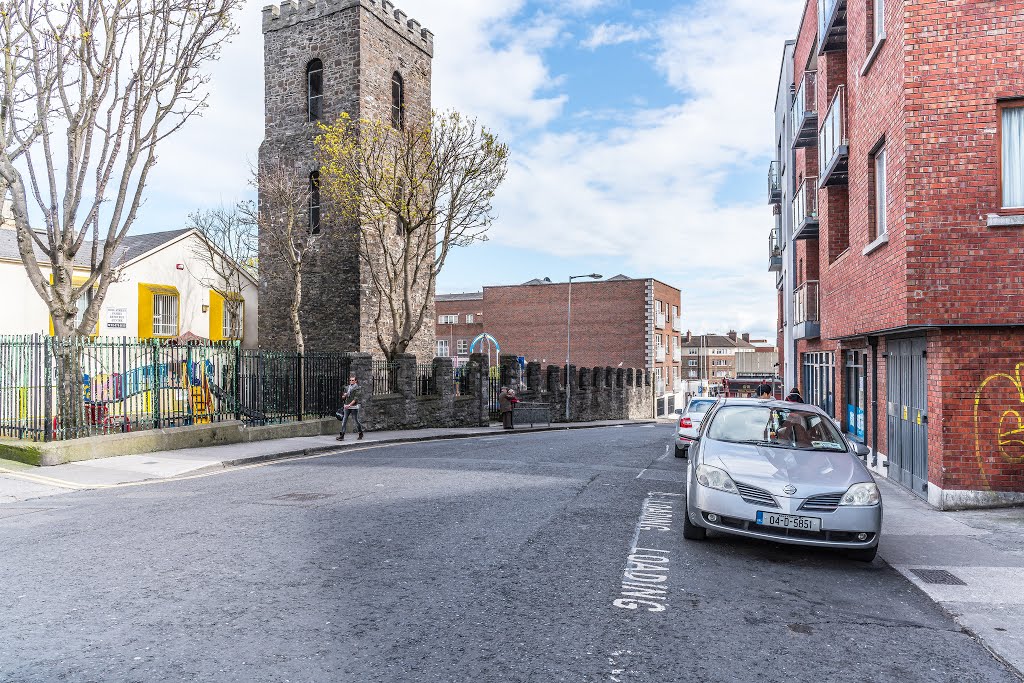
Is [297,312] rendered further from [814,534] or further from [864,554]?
[864,554]

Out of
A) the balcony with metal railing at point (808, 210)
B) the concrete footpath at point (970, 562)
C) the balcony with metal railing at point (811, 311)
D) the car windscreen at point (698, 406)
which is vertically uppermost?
the balcony with metal railing at point (808, 210)

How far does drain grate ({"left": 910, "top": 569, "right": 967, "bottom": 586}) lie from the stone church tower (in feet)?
71.3

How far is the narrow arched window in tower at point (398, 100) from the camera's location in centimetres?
2869

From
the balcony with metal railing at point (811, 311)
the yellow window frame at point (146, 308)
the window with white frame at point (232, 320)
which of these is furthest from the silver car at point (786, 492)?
the window with white frame at point (232, 320)

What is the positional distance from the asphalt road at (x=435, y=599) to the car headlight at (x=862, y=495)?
2.10 ft

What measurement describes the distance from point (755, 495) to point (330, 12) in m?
27.0

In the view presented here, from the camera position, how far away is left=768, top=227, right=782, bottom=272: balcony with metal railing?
31609mm

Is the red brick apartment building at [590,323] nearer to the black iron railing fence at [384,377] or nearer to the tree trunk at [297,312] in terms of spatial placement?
the tree trunk at [297,312]

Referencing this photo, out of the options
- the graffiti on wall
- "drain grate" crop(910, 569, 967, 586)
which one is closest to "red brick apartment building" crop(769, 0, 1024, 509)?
the graffiti on wall

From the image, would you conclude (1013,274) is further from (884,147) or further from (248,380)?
(248,380)

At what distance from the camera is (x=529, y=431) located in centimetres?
2589

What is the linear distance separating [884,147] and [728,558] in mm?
8583

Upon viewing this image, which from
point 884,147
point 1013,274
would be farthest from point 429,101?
point 1013,274

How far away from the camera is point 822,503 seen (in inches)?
245
